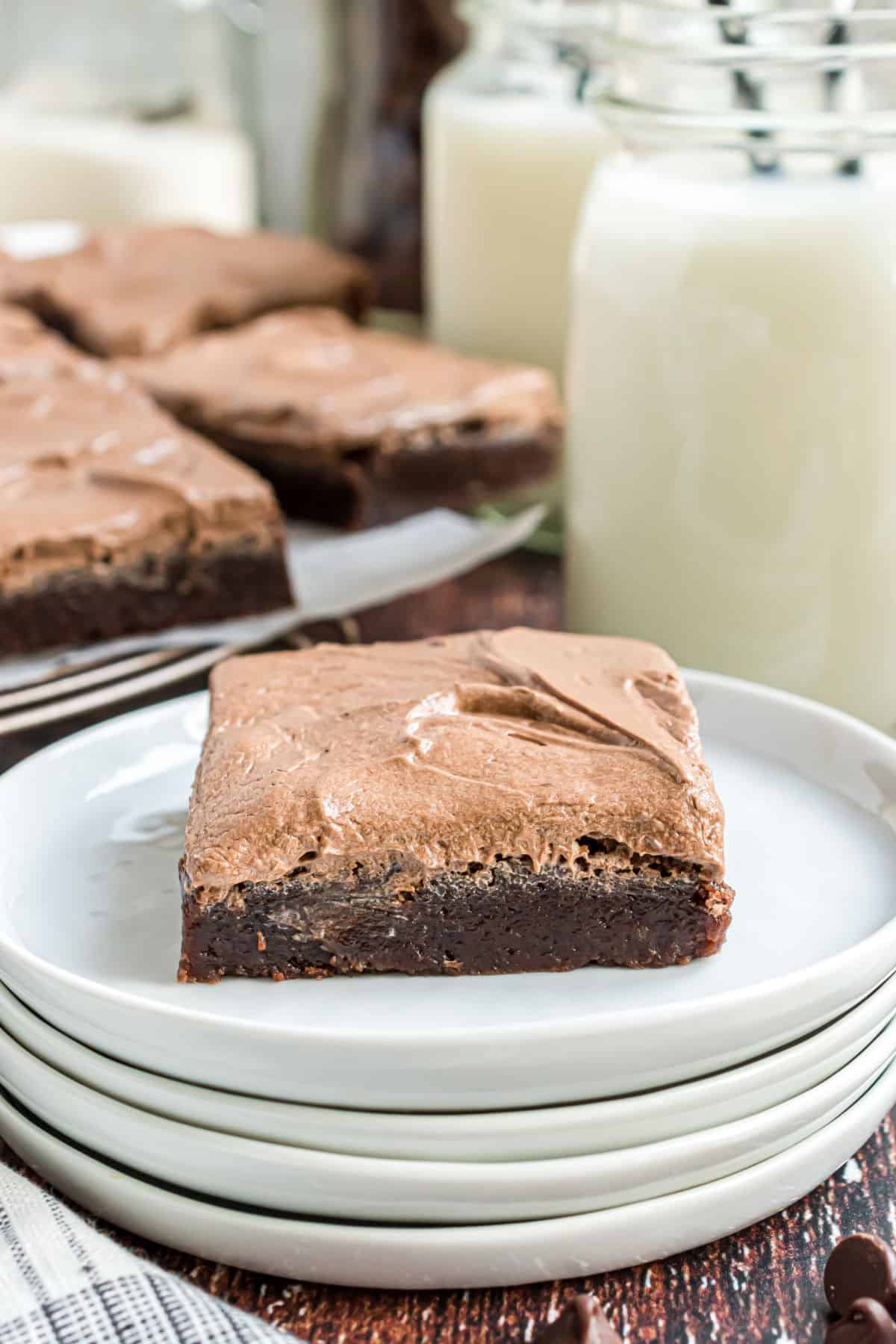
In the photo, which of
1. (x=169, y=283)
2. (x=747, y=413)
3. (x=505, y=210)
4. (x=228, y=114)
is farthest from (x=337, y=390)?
(x=228, y=114)

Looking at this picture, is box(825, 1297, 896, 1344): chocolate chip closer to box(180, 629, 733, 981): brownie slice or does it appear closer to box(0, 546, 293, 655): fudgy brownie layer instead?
box(180, 629, 733, 981): brownie slice

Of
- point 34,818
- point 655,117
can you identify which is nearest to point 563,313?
point 655,117

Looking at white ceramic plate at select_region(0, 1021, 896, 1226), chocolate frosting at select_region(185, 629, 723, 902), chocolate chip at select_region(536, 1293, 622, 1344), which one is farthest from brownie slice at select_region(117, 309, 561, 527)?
chocolate chip at select_region(536, 1293, 622, 1344)

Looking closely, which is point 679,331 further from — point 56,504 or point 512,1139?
point 512,1139

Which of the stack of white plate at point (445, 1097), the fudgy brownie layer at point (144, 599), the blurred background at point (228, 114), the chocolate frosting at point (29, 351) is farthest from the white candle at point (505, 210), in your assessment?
the stack of white plate at point (445, 1097)

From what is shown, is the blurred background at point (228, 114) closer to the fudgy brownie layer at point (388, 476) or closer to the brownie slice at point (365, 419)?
the brownie slice at point (365, 419)

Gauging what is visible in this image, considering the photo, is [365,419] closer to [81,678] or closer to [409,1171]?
[81,678]
